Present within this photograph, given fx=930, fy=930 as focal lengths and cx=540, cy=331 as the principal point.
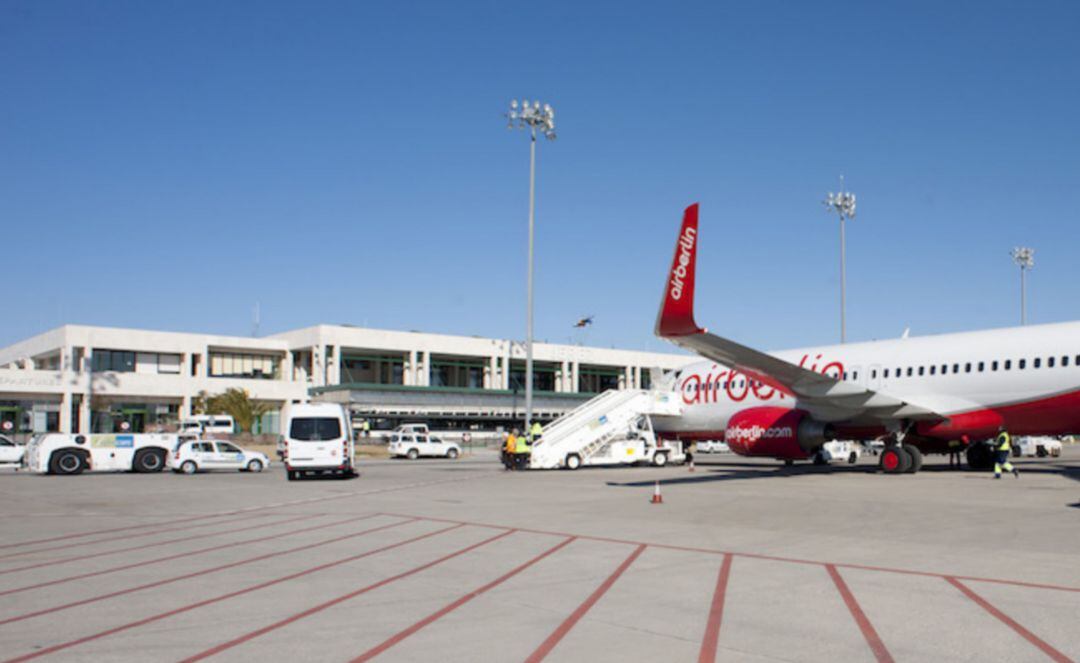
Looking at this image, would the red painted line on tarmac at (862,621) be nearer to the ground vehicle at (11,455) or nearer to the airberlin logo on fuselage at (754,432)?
the airberlin logo on fuselage at (754,432)

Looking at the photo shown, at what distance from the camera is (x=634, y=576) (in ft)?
31.6

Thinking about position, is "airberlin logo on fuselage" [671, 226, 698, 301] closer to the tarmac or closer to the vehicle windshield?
the tarmac

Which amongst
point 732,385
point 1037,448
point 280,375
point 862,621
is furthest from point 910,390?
point 280,375

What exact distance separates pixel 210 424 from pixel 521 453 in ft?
117

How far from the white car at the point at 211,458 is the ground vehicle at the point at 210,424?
2393cm

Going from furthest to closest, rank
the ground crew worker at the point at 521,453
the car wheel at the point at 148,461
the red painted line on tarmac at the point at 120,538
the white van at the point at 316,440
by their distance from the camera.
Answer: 1. the car wheel at the point at 148,461
2. the ground crew worker at the point at 521,453
3. the white van at the point at 316,440
4. the red painted line on tarmac at the point at 120,538

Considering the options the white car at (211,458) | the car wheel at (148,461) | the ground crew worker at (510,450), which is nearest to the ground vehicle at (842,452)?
the ground crew worker at (510,450)

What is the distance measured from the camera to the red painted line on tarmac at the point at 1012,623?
20.7 ft

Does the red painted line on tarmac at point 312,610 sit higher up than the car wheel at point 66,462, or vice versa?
the red painted line on tarmac at point 312,610

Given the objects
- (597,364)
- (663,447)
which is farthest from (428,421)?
(663,447)

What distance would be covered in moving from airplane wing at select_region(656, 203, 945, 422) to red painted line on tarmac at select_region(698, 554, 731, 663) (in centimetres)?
1024

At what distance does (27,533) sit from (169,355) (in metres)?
62.0

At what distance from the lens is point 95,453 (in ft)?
108

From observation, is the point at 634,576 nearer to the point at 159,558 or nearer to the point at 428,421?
the point at 159,558
